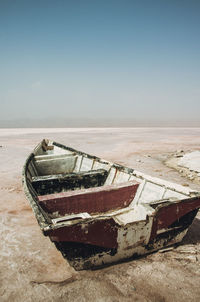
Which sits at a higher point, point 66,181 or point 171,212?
point 171,212

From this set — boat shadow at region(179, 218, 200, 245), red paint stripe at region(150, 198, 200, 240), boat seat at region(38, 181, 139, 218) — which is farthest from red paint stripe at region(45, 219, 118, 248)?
boat shadow at region(179, 218, 200, 245)

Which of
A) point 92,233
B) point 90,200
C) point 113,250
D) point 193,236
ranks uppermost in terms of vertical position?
point 92,233

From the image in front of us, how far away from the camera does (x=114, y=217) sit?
2840mm

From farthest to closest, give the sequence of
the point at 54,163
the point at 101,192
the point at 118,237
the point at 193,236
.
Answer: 1. the point at 54,163
2. the point at 101,192
3. the point at 193,236
4. the point at 118,237

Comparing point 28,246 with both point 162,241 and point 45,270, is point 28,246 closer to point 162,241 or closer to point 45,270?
point 45,270

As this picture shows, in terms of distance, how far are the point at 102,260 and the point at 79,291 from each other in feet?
1.51

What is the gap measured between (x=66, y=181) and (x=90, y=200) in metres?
1.23

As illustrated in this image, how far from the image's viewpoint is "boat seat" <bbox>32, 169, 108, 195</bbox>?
4.93 meters

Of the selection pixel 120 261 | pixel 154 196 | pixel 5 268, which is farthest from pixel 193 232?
pixel 5 268

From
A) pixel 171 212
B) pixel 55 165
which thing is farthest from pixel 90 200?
pixel 55 165

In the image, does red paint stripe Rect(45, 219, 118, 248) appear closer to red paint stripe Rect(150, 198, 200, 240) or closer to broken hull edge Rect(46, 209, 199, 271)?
broken hull edge Rect(46, 209, 199, 271)

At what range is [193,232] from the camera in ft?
13.0

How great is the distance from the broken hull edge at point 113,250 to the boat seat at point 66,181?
2.38 m

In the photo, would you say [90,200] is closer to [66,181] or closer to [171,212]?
[66,181]
